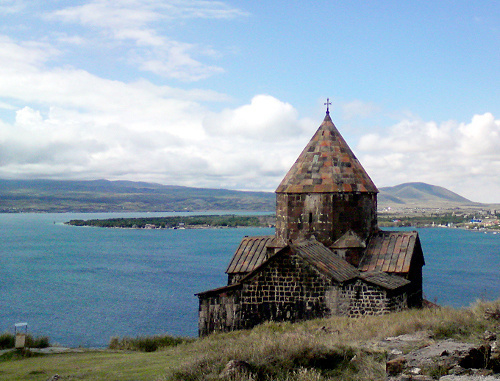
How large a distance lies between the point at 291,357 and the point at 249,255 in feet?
26.1

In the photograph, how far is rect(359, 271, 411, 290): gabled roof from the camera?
10.8m

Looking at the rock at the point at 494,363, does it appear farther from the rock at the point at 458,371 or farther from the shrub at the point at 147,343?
the shrub at the point at 147,343

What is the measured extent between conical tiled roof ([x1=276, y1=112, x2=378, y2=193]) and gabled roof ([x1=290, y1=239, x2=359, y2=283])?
1554 mm

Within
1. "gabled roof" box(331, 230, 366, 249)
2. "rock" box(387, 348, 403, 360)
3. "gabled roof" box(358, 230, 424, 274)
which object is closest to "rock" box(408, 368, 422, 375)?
"rock" box(387, 348, 403, 360)

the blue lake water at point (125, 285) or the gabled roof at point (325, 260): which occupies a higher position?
the gabled roof at point (325, 260)

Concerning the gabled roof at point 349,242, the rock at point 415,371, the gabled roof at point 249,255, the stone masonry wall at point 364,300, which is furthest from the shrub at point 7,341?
the rock at point 415,371

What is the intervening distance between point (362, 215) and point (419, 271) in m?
2.53

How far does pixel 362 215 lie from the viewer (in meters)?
13.2

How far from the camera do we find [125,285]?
39.7 metres

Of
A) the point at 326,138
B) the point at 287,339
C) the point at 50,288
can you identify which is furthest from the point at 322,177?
the point at 50,288

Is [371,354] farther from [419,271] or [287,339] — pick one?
[419,271]

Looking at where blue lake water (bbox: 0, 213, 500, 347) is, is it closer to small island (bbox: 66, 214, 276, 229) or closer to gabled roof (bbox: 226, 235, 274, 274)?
gabled roof (bbox: 226, 235, 274, 274)

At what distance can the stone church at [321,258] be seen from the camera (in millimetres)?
10922

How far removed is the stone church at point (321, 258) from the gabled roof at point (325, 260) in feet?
0.07
